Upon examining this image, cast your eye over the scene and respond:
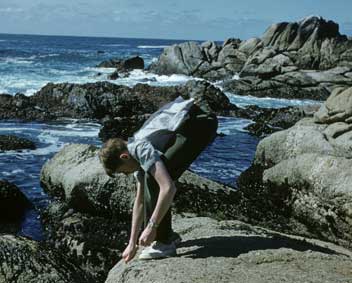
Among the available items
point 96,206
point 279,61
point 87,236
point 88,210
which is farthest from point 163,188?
point 279,61

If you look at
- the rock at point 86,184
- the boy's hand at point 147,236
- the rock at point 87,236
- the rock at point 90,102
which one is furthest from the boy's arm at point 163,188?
the rock at point 90,102

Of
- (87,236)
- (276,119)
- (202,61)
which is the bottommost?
(276,119)

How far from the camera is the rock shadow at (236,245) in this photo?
6359 millimetres

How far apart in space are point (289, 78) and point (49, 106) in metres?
19.2

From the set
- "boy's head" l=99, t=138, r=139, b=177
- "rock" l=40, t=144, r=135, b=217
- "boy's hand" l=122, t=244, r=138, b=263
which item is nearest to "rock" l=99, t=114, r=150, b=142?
"rock" l=40, t=144, r=135, b=217

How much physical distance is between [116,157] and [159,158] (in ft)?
1.41

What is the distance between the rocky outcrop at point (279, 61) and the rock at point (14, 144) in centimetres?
2242

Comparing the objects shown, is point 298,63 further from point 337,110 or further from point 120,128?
point 337,110

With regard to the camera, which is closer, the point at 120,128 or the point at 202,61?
the point at 120,128

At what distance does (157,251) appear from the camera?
6.17m

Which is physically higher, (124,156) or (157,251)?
(124,156)

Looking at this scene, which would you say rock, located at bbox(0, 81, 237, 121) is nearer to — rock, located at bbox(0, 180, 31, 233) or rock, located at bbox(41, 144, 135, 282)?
rock, located at bbox(0, 180, 31, 233)

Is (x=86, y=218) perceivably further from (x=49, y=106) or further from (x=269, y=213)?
(x=49, y=106)

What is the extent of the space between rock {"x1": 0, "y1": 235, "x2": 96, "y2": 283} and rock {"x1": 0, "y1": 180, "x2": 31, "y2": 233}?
18.9 feet
